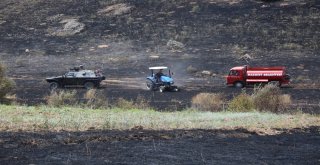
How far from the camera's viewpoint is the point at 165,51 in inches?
2124

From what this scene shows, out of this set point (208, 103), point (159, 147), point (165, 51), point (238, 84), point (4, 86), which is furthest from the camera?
point (165, 51)

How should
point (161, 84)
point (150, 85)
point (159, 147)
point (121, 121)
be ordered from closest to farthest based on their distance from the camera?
point (159, 147) → point (121, 121) → point (161, 84) → point (150, 85)

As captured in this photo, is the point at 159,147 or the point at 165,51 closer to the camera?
the point at 159,147

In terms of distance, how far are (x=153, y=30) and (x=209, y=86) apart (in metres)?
21.7

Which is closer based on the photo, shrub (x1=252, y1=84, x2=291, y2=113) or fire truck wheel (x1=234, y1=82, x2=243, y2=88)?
shrub (x1=252, y1=84, x2=291, y2=113)

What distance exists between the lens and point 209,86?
130 feet

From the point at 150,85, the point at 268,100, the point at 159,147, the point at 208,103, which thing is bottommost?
the point at 150,85

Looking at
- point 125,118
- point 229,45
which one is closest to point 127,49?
point 229,45

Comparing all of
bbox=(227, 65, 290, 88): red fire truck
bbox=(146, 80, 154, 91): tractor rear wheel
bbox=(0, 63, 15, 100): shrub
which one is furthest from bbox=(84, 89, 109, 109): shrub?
bbox=(227, 65, 290, 88): red fire truck

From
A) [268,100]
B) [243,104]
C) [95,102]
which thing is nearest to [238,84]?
[268,100]

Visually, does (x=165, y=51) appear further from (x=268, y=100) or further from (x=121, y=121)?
(x=121, y=121)

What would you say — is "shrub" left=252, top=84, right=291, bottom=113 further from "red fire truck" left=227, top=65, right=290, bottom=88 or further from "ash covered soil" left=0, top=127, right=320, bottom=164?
"red fire truck" left=227, top=65, right=290, bottom=88

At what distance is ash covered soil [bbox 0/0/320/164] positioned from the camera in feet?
48.2

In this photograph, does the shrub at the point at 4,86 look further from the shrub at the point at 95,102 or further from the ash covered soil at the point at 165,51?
the shrub at the point at 95,102
